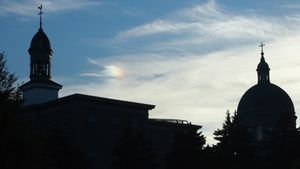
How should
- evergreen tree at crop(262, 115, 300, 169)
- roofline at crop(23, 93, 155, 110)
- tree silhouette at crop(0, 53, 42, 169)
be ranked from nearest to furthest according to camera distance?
tree silhouette at crop(0, 53, 42, 169) → evergreen tree at crop(262, 115, 300, 169) → roofline at crop(23, 93, 155, 110)

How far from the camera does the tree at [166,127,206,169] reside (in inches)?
2165

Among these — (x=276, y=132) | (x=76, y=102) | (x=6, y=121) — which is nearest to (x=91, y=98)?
(x=76, y=102)

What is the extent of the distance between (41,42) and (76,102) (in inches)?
625

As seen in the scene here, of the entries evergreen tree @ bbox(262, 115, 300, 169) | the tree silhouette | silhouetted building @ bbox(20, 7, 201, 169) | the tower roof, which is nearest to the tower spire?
the tower roof

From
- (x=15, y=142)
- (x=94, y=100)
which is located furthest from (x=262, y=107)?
(x=15, y=142)

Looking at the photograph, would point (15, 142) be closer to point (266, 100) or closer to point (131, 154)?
point (131, 154)

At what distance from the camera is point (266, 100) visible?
11388cm

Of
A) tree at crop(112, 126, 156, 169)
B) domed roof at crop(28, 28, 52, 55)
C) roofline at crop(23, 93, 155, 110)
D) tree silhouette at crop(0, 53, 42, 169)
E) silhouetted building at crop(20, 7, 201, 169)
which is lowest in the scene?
tree silhouette at crop(0, 53, 42, 169)

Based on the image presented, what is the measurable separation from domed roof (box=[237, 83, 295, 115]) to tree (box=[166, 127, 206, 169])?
57.2m

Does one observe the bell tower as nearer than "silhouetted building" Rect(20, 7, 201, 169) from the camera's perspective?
No

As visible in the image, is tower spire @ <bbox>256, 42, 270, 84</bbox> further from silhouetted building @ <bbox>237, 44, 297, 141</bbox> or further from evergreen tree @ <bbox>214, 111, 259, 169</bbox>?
evergreen tree @ <bbox>214, 111, 259, 169</bbox>

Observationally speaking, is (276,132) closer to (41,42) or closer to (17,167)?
(17,167)

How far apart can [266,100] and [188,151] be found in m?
59.8

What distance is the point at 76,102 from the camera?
263ft
